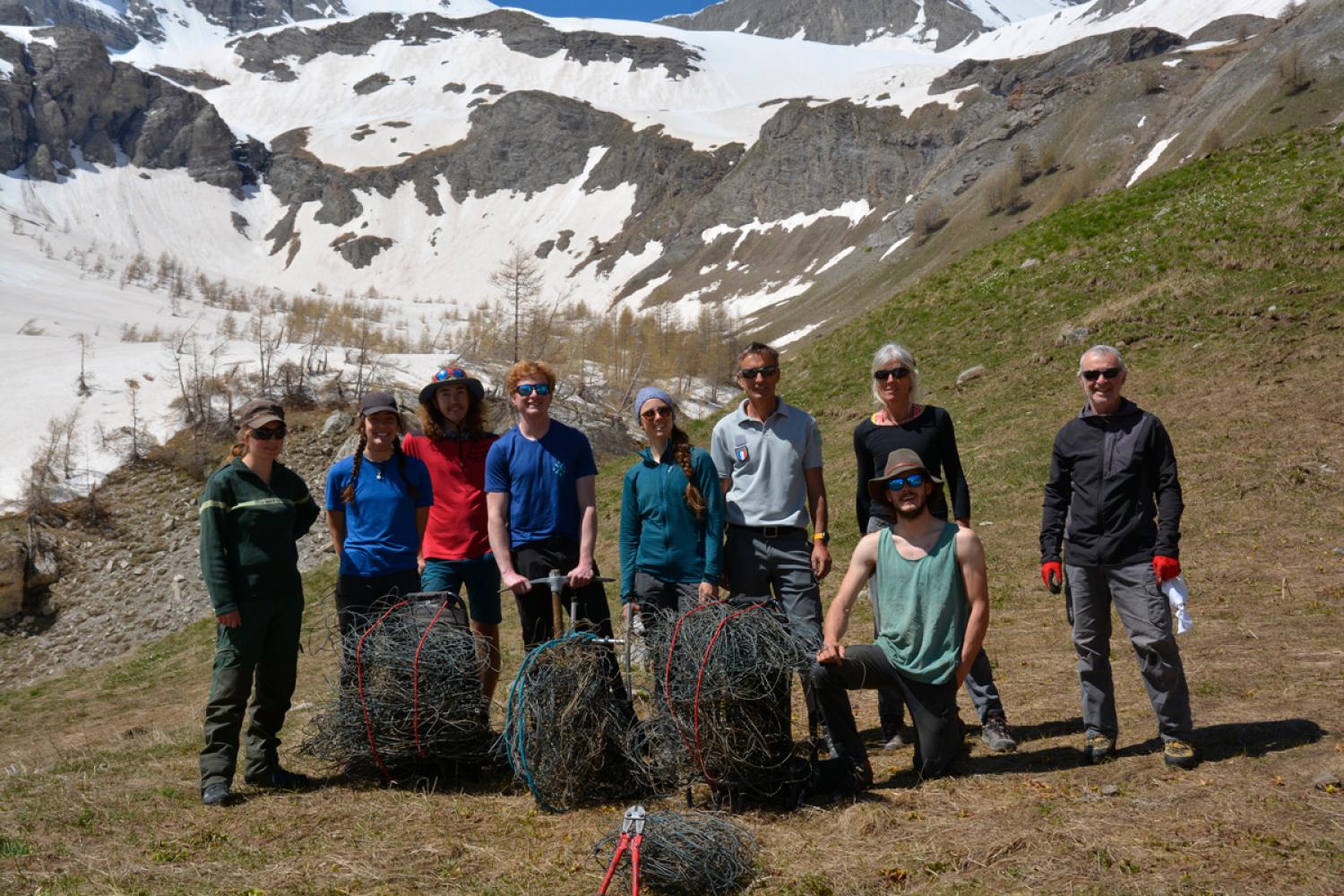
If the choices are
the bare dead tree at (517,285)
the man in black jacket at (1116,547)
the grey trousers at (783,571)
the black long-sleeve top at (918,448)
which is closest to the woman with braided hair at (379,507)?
the grey trousers at (783,571)

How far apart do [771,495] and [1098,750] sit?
90.4 inches

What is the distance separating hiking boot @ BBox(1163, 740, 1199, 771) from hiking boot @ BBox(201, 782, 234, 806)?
208 inches

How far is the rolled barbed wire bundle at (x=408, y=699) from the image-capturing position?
577 cm

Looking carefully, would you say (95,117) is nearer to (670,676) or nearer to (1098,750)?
(670,676)

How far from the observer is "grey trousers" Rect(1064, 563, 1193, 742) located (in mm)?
5312

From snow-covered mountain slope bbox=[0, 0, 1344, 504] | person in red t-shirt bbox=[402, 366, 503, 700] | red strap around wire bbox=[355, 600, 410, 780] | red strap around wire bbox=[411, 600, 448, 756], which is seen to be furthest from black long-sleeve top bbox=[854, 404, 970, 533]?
snow-covered mountain slope bbox=[0, 0, 1344, 504]

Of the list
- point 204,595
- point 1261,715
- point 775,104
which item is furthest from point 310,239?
point 1261,715

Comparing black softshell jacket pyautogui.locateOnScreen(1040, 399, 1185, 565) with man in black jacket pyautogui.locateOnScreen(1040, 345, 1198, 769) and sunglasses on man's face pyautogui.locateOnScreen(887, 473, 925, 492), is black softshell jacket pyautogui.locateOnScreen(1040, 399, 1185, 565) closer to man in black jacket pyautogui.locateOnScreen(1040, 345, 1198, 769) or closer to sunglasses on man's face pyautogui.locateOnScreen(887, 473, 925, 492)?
man in black jacket pyautogui.locateOnScreen(1040, 345, 1198, 769)

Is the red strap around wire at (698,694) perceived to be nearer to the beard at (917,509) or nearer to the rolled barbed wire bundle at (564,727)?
the rolled barbed wire bundle at (564,727)

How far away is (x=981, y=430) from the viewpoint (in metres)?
16.4

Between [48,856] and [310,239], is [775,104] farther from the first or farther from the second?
[48,856]

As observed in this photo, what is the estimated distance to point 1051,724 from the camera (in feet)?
20.8

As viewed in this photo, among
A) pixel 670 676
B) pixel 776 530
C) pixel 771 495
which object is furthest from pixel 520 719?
pixel 771 495

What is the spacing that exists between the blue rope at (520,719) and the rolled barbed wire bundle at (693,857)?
875 mm
